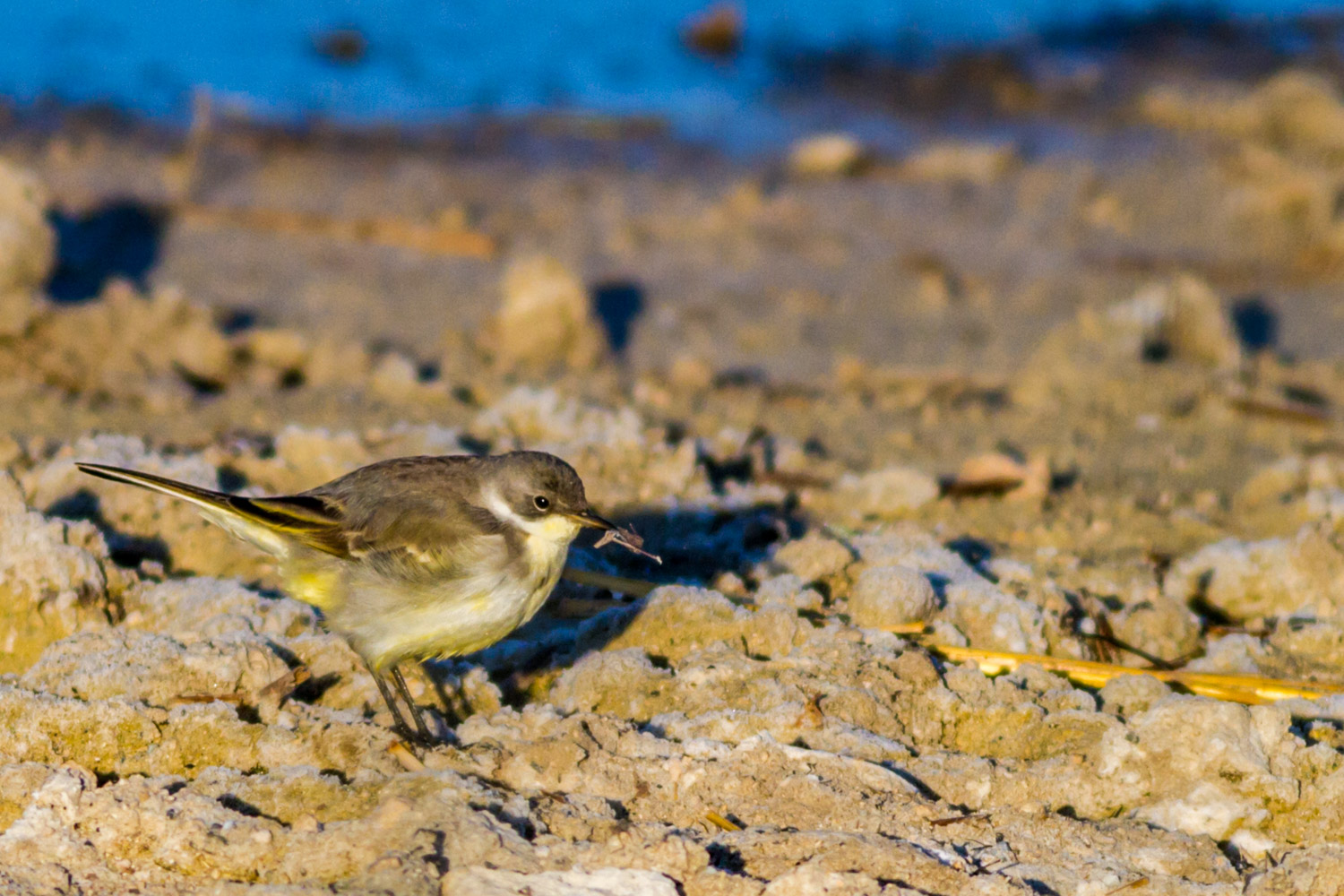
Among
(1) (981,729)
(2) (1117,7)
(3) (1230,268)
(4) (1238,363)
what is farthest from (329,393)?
(2) (1117,7)

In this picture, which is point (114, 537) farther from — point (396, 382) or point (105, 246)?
point (105, 246)

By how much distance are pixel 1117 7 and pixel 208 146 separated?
Result: 10.8 meters

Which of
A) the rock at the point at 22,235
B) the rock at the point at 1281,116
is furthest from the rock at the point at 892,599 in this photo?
the rock at the point at 1281,116

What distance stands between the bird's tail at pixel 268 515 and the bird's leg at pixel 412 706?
0.38m

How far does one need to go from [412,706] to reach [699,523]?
5.56 ft

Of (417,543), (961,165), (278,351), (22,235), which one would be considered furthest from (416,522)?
(961,165)

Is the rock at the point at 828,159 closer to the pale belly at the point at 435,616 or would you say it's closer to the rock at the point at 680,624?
the rock at the point at 680,624

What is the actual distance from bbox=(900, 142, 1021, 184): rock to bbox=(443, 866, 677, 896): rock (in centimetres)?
864

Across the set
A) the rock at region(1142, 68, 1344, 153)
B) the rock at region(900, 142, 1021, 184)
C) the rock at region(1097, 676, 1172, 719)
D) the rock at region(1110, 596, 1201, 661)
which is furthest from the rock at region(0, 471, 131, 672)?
the rock at region(1142, 68, 1344, 153)

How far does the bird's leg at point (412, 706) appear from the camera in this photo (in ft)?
13.0

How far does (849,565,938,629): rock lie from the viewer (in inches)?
180

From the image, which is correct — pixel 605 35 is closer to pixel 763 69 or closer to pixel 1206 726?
pixel 763 69

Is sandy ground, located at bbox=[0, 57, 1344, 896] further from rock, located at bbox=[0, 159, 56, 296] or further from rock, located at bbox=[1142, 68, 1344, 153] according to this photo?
rock, located at bbox=[1142, 68, 1344, 153]

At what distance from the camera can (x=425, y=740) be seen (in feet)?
12.9
